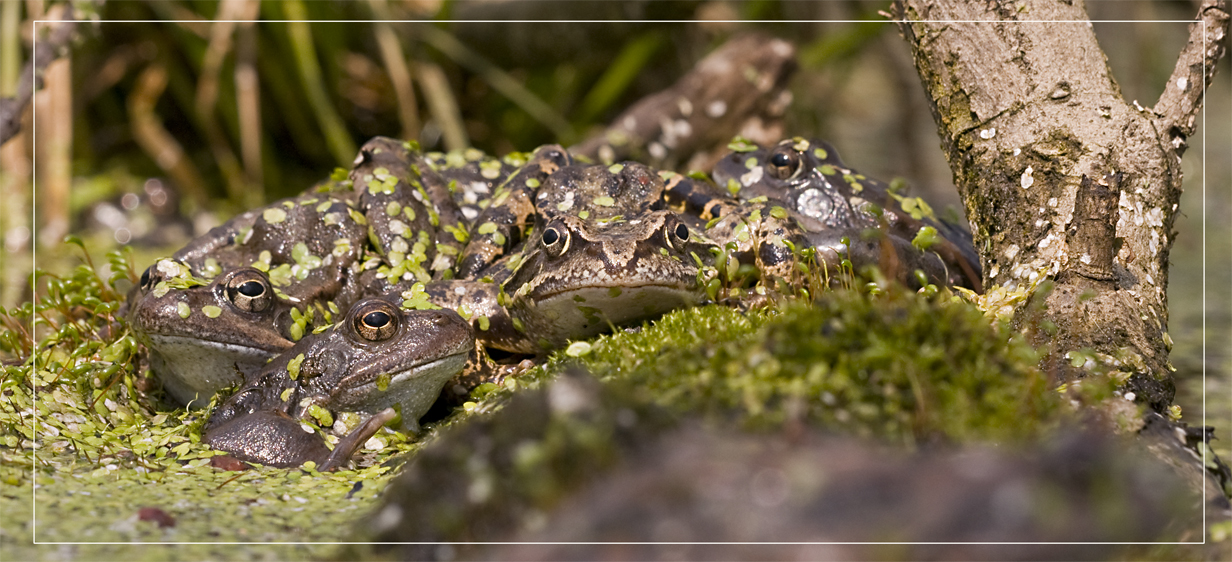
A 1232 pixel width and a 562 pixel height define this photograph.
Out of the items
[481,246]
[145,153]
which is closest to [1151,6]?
[481,246]

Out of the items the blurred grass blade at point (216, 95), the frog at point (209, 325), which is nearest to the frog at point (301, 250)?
the frog at point (209, 325)

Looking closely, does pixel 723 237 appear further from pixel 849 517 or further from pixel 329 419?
pixel 849 517

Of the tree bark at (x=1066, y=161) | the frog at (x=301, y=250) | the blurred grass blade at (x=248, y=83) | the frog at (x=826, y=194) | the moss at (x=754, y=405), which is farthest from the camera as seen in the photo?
the blurred grass blade at (x=248, y=83)

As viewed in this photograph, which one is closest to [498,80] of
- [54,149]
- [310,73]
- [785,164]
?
[310,73]

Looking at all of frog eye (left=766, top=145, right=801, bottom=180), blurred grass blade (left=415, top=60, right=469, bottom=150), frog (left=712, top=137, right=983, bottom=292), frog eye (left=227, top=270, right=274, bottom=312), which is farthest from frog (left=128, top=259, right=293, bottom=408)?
blurred grass blade (left=415, top=60, right=469, bottom=150)

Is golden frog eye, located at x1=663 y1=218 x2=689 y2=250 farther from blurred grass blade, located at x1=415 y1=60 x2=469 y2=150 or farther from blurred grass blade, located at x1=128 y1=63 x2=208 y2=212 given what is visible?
blurred grass blade, located at x1=128 y1=63 x2=208 y2=212

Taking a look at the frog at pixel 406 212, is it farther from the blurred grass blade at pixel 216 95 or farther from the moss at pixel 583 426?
the blurred grass blade at pixel 216 95
